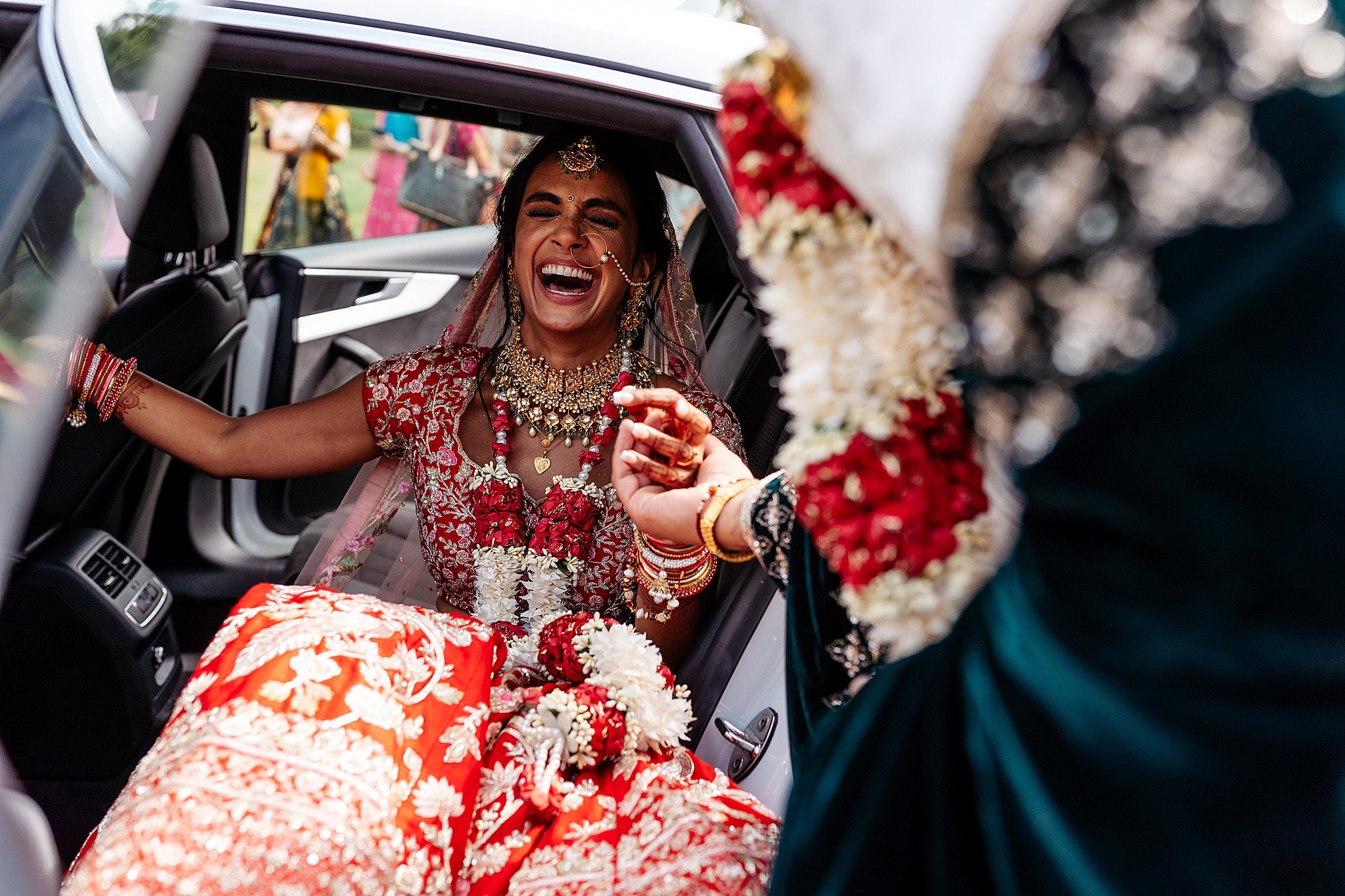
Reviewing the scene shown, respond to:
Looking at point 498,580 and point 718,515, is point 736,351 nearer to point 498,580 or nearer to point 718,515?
point 498,580

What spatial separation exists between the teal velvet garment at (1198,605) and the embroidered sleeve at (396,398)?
5.26ft

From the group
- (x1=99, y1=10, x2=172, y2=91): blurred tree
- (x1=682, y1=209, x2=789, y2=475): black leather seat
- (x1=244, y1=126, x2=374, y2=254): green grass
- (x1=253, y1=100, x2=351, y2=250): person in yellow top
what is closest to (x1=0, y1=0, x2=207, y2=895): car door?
(x1=99, y1=10, x2=172, y2=91): blurred tree

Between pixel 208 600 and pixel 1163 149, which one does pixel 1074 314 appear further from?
pixel 208 600

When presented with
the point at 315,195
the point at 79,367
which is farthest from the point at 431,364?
the point at 315,195

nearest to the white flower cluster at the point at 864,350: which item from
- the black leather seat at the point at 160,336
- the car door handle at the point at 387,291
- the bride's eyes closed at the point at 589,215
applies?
the bride's eyes closed at the point at 589,215

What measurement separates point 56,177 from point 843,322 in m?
0.89

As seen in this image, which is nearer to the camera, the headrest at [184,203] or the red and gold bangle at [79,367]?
the red and gold bangle at [79,367]

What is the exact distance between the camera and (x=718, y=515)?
1295mm

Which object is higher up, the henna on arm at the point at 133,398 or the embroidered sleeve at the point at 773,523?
the embroidered sleeve at the point at 773,523

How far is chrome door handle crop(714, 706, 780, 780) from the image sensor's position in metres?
1.69

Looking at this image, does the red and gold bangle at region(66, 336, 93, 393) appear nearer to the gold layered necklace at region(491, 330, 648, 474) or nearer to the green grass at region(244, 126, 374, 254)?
the gold layered necklace at region(491, 330, 648, 474)

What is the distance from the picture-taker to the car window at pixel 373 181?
6.66 meters

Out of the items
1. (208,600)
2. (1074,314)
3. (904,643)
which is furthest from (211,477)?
(1074,314)

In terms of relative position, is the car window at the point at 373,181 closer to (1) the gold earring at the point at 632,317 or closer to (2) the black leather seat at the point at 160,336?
(2) the black leather seat at the point at 160,336
